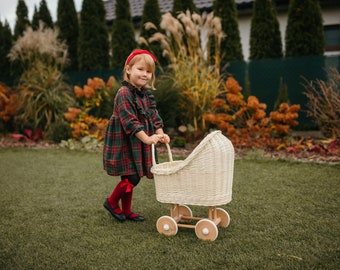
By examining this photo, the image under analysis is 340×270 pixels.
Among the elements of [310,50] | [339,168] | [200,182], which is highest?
[310,50]

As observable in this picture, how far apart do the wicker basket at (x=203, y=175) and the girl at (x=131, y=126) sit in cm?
31

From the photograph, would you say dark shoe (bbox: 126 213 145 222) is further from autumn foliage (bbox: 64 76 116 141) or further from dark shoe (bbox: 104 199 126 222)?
autumn foliage (bbox: 64 76 116 141)

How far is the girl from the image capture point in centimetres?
310

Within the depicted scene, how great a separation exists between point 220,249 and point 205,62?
545cm

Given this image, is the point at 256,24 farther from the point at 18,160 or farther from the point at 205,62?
the point at 18,160

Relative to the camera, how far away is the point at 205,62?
767cm

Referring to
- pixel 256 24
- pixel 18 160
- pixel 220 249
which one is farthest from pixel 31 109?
pixel 220 249

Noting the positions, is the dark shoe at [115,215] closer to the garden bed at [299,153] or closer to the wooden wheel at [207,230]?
the wooden wheel at [207,230]

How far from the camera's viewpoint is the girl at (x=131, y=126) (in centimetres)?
310

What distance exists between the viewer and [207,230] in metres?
2.86

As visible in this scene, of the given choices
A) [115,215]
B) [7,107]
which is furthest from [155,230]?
[7,107]

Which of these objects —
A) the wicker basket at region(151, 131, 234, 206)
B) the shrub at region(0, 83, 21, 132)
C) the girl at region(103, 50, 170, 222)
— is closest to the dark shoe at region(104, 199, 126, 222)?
the girl at region(103, 50, 170, 222)

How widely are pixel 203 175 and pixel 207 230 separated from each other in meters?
→ 0.40

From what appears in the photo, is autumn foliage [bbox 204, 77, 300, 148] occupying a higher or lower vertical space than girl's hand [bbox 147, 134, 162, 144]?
lower
